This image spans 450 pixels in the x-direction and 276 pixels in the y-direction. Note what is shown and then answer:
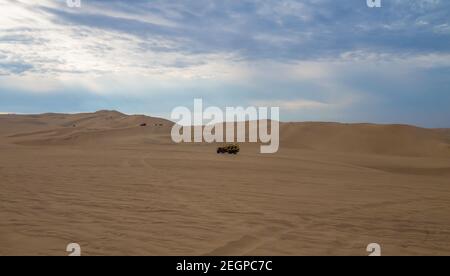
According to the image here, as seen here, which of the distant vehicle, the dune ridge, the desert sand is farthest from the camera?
the dune ridge

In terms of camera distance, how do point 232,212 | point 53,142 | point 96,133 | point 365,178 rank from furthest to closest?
point 96,133 → point 53,142 → point 365,178 → point 232,212

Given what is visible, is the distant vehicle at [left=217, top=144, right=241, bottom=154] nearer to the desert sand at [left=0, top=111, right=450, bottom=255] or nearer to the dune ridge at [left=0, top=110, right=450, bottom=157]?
the desert sand at [left=0, top=111, right=450, bottom=255]

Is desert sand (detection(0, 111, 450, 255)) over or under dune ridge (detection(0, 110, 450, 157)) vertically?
under

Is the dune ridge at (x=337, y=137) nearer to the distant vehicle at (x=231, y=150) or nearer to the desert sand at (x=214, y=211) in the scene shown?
the distant vehicle at (x=231, y=150)

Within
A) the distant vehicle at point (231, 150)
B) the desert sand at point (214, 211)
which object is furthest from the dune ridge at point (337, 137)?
the desert sand at point (214, 211)

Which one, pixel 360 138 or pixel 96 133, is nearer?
pixel 360 138

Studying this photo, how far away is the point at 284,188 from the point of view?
10.3m

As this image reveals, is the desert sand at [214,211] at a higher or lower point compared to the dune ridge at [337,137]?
lower

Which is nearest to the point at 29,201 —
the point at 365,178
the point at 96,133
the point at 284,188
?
the point at 284,188

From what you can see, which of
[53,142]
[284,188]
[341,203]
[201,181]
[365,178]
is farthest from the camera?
[53,142]

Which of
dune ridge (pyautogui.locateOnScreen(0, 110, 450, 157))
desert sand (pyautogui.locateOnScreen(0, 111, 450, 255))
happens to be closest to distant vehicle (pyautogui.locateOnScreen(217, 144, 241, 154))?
desert sand (pyautogui.locateOnScreen(0, 111, 450, 255))

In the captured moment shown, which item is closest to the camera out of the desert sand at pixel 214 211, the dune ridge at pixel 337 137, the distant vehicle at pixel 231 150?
the desert sand at pixel 214 211
